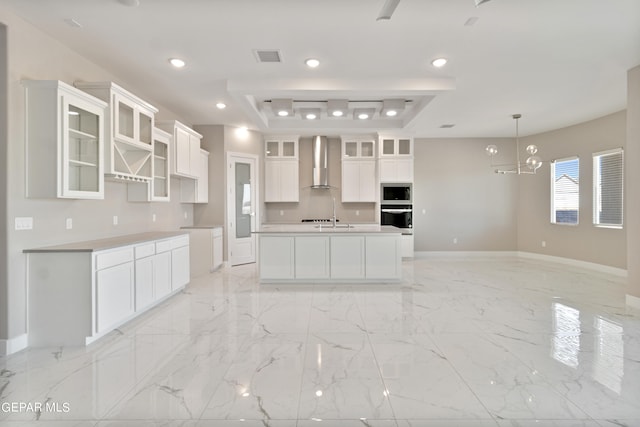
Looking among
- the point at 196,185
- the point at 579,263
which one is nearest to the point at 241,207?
the point at 196,185

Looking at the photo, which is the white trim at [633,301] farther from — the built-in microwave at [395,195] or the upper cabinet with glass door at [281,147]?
the upper cabinet with glass door at [281,147]

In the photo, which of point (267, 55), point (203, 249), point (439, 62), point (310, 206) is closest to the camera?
point (267, 55)

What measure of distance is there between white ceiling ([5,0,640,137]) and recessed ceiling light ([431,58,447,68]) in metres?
0.07

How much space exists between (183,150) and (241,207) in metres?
1.95

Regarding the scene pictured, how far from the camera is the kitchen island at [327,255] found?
5297 mm

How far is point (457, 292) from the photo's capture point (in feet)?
16.1

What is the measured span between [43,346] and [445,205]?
25.2ft

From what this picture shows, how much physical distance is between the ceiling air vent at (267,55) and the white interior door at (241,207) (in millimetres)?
3411

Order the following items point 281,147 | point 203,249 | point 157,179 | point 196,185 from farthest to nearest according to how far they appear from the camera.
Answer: point 281,147 → point 196,185 → point 203,249 → point 157,179

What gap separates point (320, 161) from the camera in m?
7.81

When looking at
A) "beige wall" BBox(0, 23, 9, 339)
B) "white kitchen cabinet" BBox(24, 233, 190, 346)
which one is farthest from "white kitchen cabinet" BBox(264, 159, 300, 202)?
"beige wall" BBox(0, 23, 9, 339)

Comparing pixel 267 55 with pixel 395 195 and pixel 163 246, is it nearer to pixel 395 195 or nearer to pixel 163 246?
pixel 163 246

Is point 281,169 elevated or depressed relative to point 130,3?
depressed

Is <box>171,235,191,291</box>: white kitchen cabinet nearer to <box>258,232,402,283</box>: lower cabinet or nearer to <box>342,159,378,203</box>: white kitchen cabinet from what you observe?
<box>258,232,402,283</box>: lower cabinet
